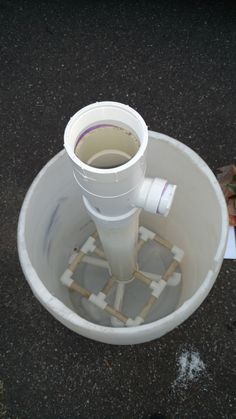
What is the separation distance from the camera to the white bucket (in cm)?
70

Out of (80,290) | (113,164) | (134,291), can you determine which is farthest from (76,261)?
(113,164)

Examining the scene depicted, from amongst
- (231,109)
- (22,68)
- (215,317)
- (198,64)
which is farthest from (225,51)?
(215,317)

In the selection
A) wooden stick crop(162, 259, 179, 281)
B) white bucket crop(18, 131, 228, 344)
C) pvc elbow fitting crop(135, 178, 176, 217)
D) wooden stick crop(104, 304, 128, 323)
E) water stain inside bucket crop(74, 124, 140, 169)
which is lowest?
wooden stick crop(104, 304, 128, 323)

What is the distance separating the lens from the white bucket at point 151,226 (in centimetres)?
70

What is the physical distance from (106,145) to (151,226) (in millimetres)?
505

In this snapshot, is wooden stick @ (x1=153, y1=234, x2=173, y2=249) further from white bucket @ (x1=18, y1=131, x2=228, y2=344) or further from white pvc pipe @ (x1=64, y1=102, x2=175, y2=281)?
white pvc pipe @ (x1=64, y1=102, x2=175, y2=281)

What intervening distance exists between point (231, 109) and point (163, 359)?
75 centimetres

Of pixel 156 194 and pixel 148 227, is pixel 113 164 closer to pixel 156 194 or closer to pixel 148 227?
pixel 156 194

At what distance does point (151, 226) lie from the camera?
1.17m

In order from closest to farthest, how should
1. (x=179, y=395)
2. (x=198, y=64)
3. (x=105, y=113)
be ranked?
(x=105, y=113) < (x=179, y=395) < (x=198, y=64)

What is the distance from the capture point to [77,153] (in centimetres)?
65

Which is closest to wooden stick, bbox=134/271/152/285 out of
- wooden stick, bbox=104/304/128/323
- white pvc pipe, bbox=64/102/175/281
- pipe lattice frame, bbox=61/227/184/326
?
pipe lattice frame, bbox=61/227/184/326

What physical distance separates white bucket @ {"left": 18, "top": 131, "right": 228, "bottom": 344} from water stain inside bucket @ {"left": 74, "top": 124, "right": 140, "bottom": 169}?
0.16 meters

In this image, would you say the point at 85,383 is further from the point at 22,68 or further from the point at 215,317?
the point at 22,68
